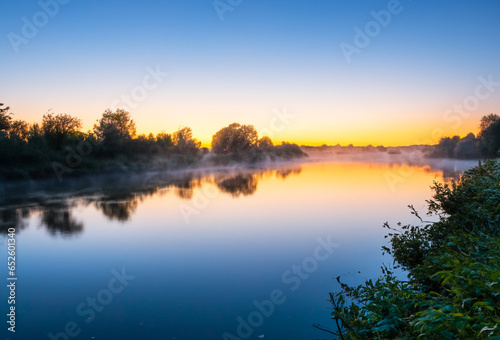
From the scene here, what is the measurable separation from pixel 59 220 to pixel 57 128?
3172 cm

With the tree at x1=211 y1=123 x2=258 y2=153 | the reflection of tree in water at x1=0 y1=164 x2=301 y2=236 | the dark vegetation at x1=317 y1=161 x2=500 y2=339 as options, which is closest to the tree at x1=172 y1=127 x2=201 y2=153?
the tree at x1=211 y1=123 x2=258 y2=153

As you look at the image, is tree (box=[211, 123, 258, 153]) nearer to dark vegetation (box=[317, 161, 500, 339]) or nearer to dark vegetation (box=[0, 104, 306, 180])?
dark vegetation (box=[0, 104, 306, 180])

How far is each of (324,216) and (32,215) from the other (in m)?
15.8

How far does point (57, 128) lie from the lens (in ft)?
137

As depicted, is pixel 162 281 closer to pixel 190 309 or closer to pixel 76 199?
pixel 190 309

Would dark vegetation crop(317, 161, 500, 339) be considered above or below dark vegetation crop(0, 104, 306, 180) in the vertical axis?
below

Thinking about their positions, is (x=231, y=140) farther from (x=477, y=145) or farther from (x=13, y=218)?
(x=13, y=218)

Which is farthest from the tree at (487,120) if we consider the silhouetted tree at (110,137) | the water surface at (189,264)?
the silhouetted tree at (110,137)

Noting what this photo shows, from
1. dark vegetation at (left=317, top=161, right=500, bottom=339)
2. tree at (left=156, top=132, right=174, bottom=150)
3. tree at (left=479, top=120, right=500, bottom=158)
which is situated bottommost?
dark vegetation at (left=317, top=161, right=500, bottom=339)

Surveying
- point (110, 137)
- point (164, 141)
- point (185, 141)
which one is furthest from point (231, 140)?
point (110, 137)

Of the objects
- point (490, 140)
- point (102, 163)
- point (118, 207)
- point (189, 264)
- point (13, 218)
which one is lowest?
point (189, 264)

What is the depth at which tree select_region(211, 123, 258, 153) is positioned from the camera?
81.2 meters

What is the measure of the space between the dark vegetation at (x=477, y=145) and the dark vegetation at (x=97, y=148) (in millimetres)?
42437

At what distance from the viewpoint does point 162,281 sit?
8312mm
